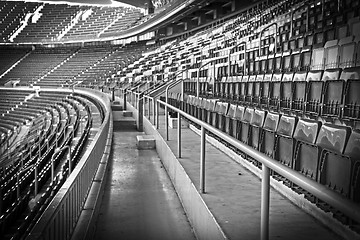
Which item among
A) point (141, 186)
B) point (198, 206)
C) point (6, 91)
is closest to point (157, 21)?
point (6, 91)

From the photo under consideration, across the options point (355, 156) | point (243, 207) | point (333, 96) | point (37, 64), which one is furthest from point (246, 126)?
point (37, 64)

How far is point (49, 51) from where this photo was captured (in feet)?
128

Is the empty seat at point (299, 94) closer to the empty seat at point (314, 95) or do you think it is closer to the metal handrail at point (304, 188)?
the empty seat at point (314, 95)

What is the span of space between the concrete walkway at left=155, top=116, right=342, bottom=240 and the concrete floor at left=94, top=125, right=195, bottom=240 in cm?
38

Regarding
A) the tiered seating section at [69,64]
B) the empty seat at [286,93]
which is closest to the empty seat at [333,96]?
the empty seat at [286,93]

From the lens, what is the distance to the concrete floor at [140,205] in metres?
3.17

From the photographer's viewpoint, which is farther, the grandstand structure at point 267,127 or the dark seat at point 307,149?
the dark seat at point 307,149

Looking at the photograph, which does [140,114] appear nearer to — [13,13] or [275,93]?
[275,93]

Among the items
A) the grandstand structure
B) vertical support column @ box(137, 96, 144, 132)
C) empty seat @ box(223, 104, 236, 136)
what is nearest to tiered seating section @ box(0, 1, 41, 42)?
the grandstand structure

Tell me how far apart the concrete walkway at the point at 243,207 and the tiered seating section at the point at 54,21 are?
1256 inches

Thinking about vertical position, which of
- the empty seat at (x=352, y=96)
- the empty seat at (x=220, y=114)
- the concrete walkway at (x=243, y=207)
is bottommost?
the concrete walkway at (x=243, y=207)

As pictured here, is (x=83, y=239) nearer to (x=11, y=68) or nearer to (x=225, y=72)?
(x=225, y=72)

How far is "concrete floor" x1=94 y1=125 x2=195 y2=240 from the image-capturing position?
3170 mm

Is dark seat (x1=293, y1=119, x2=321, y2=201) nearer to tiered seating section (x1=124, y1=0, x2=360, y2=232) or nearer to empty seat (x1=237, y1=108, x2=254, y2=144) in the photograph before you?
tiered seating section (x1=124, y1=0, x2=360, y2=232)
